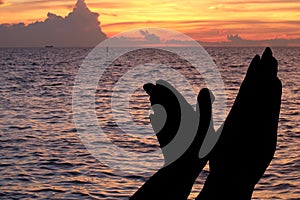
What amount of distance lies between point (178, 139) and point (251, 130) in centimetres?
94

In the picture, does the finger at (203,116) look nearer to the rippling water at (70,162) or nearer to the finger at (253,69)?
the finger at (253,69)

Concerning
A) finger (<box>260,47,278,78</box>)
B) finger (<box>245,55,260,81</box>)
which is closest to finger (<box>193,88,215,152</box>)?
finger (<box>245,55,260,81</box>)

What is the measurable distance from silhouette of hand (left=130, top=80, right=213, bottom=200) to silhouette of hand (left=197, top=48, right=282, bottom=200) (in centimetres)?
33

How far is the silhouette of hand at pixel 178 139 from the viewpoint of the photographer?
20.9ft

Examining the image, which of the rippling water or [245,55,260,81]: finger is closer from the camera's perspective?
[245,55,260,81]: finger

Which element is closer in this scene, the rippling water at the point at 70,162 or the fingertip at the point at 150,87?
the fingertip at the point at 150,87

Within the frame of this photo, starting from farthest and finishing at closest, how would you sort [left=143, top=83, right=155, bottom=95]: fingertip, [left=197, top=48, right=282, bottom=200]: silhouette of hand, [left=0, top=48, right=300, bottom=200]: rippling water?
1. [left=0, top=48, right=300, bottom=200]: rippling water
2. [left=143, top=83, right=155, bottom=95]: fingertip
3. [left=197, top=48, right=282, bottom=200]: silhouette of hand

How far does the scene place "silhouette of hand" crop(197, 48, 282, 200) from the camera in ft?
20.8

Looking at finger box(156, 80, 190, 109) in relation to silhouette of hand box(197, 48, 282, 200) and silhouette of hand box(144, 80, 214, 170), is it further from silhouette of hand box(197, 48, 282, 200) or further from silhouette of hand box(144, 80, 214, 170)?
silhouette of hand box(197, 48, 282, 200)

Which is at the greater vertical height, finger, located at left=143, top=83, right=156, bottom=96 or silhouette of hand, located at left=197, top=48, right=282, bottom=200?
finger, located at left=143, top=83, right=156, bottom=96

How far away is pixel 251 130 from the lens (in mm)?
6367

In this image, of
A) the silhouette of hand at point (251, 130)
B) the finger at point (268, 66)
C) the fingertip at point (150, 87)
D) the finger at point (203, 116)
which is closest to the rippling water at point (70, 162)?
the silhouette of hand at point (251, 130)

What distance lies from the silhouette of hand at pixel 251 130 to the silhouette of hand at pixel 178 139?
33cm

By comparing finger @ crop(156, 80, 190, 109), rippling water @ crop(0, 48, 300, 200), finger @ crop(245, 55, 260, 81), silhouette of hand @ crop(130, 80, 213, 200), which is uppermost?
finger @ crop(245, 55, 260, 81)
